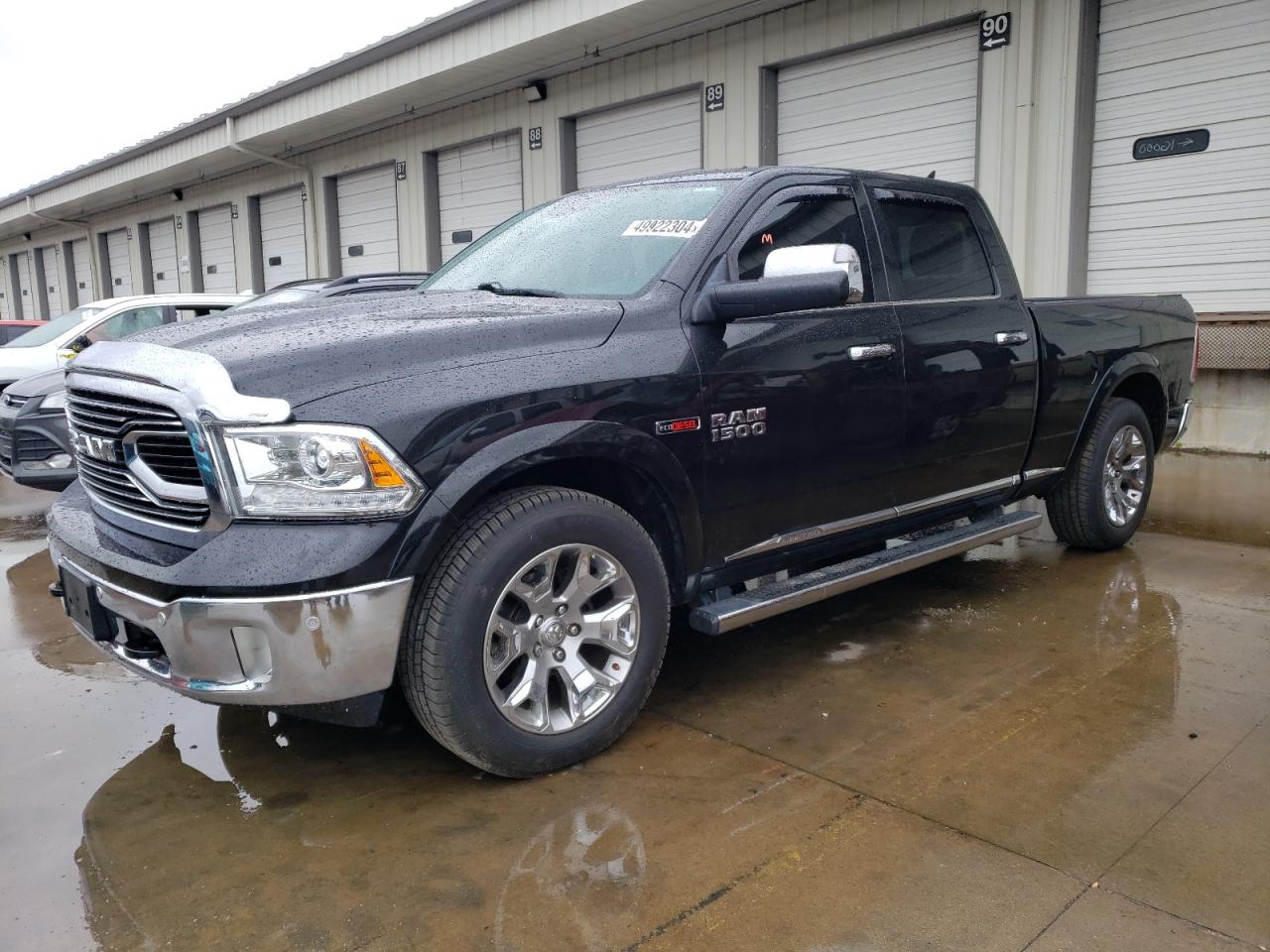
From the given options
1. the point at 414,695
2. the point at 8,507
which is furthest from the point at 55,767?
the point at 8,507

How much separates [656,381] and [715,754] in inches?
46.6

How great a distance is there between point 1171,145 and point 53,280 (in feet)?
103

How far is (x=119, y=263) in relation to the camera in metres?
26.4

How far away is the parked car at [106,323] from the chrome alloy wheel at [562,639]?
8.01 metres

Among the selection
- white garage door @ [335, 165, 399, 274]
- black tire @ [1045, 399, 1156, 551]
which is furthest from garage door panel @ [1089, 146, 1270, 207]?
white garage door @ [335, 165, 399, 274]

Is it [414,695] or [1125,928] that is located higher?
[414,695]

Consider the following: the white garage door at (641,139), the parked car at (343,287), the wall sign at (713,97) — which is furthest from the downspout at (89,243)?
the wall sign at (713,97)

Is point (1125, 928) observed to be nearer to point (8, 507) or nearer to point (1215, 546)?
point (1215, 546)

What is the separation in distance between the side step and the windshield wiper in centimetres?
122

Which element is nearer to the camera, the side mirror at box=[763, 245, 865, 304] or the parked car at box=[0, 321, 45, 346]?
the side mirror at box=[763, 245, 865, 304]

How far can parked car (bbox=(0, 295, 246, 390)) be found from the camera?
9.91m

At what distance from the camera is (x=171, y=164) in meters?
19.6

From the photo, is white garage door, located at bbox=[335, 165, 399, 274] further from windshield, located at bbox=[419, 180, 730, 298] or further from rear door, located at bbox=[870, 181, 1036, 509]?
rear door, located at bbox=[870, 181, 1036, 509]

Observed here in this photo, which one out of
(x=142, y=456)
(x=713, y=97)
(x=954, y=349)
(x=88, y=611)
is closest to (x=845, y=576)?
(x=954, y=349)
